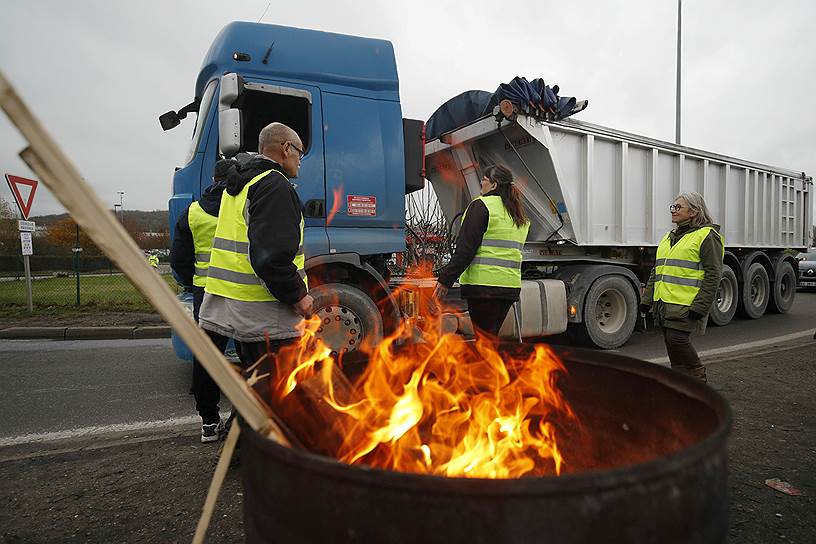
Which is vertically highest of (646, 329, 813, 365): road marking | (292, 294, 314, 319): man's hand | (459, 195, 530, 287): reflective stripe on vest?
(459, 195, 530, 287): reflective stripe on vest

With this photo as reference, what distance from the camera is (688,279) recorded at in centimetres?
362

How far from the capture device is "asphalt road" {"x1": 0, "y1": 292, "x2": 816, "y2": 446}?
3627 millimetres

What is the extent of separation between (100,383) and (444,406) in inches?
165

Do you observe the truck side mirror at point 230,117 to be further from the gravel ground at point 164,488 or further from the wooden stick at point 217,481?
the wooden stick at point 217,481

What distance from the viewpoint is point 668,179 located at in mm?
7492

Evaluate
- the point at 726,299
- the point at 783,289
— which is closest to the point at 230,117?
the point at 726,299

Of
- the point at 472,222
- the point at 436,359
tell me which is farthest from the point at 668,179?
the point at 436,359

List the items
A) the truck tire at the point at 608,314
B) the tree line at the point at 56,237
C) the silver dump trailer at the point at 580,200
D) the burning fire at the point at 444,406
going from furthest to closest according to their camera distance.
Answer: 1. the tree line at the point at 56,237
2. the truck tire at the point at 608,314
3. the silver dump trailer at the point at 580,200
4. the burning fire at the point at 444,406

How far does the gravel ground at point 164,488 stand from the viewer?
7.19ft

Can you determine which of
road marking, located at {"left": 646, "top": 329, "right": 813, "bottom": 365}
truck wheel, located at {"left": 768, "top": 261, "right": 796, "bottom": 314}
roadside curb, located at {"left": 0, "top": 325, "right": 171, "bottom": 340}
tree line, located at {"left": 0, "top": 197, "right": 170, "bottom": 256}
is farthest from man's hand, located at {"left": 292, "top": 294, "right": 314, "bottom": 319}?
tree line, located at {"left": 0, "top": 197, "right": 170, "bottom": 256}

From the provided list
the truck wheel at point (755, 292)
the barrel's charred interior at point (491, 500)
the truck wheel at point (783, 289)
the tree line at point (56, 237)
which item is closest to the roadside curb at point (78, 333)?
the barrel's charred interior at point (491, 500)

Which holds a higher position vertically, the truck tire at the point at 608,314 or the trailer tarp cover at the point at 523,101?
the trailer tarp cover at the point at 523,101

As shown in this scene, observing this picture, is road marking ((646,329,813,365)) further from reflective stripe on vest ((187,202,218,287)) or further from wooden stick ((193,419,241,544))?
wooden stick ((193,419,241,544))

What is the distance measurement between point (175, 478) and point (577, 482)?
2431 millimetres
